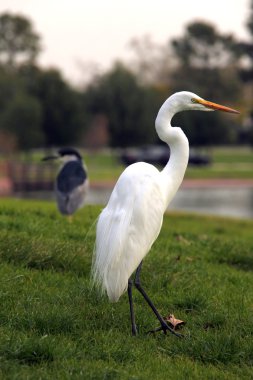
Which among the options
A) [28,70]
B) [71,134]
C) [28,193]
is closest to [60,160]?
[28,193]

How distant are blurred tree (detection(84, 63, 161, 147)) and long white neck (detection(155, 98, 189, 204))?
48.1m

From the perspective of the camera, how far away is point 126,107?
177 ft

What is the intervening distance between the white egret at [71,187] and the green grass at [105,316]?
11.5 ft

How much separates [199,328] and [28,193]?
25.6 metres

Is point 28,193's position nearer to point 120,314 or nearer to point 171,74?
point 120,314

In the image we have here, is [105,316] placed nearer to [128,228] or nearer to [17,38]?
[128,228]

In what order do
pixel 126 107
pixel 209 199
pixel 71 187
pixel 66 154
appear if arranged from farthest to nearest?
pixel 126 107
pixel 209 199
pixel 66 154
pixel 71 187

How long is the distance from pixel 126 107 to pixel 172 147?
1921 inches

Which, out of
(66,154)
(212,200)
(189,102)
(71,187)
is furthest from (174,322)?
(212,200)

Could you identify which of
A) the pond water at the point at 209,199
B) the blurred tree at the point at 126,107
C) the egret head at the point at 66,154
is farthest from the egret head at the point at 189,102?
the blurred tree at the point at 126,107

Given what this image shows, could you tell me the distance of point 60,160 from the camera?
46.5ft

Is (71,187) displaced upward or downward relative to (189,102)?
downward

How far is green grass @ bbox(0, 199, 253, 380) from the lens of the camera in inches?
161

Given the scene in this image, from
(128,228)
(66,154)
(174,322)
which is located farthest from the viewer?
(66,154)
